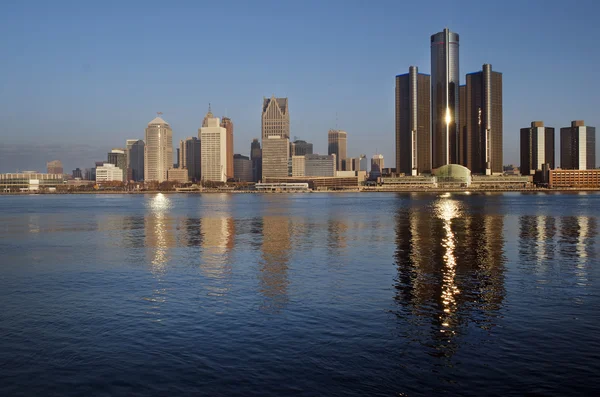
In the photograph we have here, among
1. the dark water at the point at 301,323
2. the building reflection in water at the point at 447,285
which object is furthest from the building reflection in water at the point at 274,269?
the building reflection in water at the point at 447,285

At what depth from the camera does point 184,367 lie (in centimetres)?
1888

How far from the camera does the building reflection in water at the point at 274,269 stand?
2867 centimetres

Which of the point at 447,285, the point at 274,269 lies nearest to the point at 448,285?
the point at 447,285

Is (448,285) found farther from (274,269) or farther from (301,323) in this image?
(274,269)

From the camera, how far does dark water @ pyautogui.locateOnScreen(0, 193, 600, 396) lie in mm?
17734

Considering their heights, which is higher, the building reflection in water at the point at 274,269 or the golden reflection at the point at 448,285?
the building reflection in water at the point at 274,269

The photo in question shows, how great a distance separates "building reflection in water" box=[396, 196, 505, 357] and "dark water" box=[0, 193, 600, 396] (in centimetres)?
14

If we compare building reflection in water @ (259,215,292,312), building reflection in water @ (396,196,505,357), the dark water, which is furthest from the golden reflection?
building reflection in water @ (259,215,292,312)

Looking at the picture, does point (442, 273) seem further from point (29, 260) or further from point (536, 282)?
point (29, 260)

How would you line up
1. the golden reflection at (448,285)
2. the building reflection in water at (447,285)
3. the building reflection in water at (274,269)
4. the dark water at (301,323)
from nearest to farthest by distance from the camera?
the dark water at (301,323) → the building reflection in water at (447,285) → the golden reflection at (448,285) → the building reflection in water at (274,269)

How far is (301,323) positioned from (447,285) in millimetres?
12305

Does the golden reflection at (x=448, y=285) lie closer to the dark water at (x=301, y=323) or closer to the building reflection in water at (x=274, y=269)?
the dark water at (x=301, y=323)

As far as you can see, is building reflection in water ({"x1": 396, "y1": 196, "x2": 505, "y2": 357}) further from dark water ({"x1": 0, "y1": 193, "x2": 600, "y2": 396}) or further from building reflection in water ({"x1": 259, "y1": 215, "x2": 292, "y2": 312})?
building reflection in water ({"x1": 259, "y1": 215, "x2": 292, "y2": 312})

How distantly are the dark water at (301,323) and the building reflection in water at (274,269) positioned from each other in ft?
0.70
